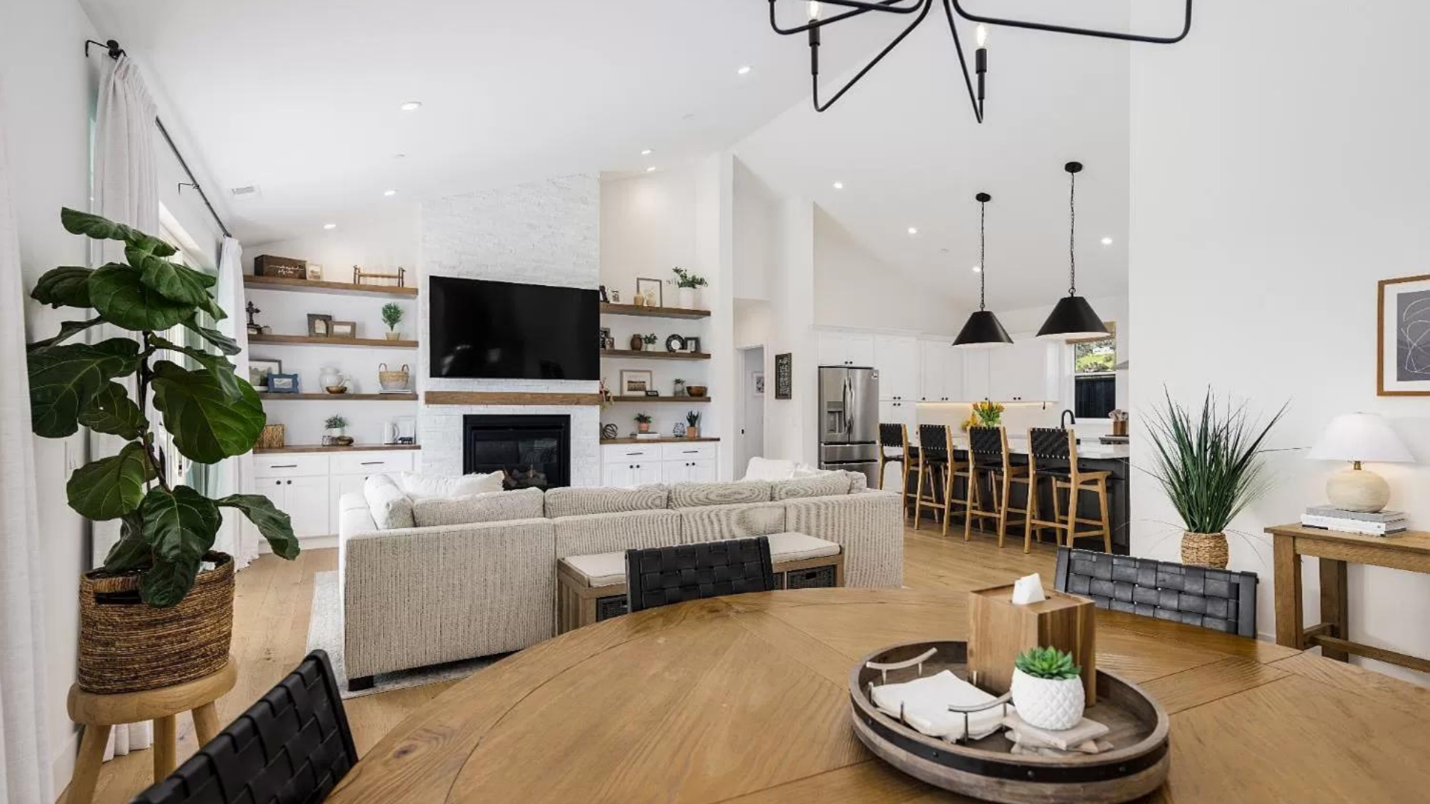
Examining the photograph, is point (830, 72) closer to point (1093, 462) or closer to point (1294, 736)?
point (1093, 462)

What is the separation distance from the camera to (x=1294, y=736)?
1.08 metres

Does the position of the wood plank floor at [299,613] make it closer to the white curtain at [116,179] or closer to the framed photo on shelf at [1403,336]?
the white curtain at [116,179]

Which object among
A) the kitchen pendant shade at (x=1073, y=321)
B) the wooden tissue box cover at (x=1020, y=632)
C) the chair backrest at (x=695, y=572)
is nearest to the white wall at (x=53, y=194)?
the chair backrest at (x=695, y=572)

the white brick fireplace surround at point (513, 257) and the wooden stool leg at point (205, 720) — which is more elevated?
the white brick fireplace surround at point (513, 257)

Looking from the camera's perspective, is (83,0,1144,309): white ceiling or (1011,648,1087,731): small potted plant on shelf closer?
(1011,648,1087,731): small potted plant on shelf

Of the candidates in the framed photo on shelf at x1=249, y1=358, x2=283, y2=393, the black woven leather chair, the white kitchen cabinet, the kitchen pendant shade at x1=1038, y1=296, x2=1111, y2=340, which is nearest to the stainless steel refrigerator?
the white kitchen cabinet

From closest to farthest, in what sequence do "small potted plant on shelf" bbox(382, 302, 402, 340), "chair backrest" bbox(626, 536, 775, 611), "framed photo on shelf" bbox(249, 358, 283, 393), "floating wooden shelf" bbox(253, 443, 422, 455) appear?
"chair backrest" bbox(626, 536, 775, 611), "floating wooden shelf" bbox(253, 443, 422, 455), "framed photo on shelf" bbox(249, 358, 283, 393), "small potted plant on shelf" bbox(382, 302, 402, 340)

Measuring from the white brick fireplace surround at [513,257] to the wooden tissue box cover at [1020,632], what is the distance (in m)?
6.14

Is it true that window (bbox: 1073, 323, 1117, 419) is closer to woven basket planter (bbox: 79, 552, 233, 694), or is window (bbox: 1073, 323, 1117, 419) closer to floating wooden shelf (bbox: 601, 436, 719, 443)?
floating wooden shelf (bbox: 601, 436, 719, 443)

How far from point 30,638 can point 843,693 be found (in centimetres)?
173

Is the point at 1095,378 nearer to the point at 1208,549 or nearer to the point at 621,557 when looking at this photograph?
the point at 1208,549

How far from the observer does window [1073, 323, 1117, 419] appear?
335 inches

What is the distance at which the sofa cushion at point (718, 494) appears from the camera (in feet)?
12.7

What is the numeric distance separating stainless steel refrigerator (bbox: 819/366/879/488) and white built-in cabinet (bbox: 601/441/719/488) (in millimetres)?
1463
